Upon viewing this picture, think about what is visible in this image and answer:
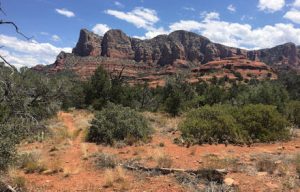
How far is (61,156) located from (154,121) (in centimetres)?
1305

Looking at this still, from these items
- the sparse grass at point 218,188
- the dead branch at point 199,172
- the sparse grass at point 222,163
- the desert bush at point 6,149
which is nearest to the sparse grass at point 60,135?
the desert bush at point 6,149

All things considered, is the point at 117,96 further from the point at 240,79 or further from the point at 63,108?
the point at 240,79

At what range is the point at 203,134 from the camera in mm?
17453

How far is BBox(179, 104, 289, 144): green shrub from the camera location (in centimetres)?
1744

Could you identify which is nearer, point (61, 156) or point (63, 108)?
point (61, 156)

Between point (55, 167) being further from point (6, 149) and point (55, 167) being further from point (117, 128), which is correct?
point (117, 128)

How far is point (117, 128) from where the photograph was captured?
17.9 m

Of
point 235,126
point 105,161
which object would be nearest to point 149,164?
point 105,161

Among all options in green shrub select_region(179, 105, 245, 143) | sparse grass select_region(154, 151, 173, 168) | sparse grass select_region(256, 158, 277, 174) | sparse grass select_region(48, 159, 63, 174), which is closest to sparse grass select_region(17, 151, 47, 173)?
sparse grass select_region(48, 159, 63, 174)

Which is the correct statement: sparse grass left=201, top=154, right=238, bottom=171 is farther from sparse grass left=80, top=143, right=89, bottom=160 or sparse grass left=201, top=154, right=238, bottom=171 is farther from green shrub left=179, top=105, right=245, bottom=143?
sparse grass left=80, top=143, right=89, bottom=160

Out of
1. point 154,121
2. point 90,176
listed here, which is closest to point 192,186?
point 90,176

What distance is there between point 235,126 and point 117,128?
5779 millimetres

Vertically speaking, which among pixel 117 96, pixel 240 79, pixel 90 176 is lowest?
pixel 90 176

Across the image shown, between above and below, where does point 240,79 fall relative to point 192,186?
above
